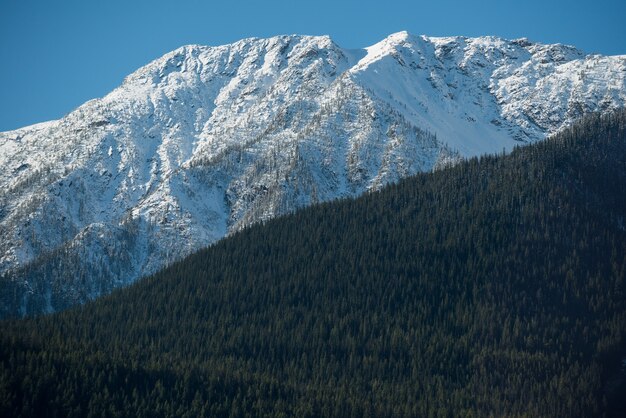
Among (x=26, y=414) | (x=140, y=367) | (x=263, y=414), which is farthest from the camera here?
(x=140, y=367)

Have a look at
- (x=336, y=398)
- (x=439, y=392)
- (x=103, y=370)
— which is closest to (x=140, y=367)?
(x=103, y=370)

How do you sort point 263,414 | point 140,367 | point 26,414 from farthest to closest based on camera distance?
1. point 140,367
2. point 263,414
3. point 26,414

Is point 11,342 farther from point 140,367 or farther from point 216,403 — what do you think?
point 216,403

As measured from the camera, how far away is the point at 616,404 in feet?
642

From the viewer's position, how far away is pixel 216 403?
607 ft

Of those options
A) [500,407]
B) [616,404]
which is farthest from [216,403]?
[616,404]

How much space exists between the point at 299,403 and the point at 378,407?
15127 mm

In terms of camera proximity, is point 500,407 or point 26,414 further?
point 500,407

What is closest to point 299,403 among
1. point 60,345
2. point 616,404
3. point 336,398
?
point 336,398

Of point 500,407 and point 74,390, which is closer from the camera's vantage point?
point 74,390

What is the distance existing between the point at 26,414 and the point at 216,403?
34796mm

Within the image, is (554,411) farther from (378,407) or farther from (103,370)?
(103,370)

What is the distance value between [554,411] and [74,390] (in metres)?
88.7

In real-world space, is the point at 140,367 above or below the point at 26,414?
above
